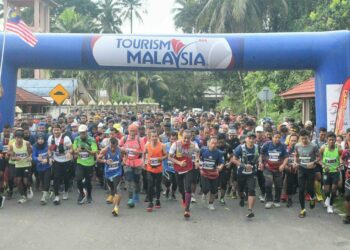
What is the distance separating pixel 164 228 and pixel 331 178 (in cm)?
361

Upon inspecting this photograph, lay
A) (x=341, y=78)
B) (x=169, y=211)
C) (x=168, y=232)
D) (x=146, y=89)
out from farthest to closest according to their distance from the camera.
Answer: (x=146, y=89)
(x=341, y=78)
(x=169, y=211)
(x=168, y=232)

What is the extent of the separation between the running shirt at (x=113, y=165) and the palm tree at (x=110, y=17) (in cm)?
5031

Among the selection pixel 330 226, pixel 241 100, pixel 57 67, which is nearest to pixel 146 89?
pixel 241 100

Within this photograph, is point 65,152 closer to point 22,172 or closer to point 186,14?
point 22,172

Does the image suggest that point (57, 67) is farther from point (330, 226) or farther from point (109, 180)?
point (330, 226)

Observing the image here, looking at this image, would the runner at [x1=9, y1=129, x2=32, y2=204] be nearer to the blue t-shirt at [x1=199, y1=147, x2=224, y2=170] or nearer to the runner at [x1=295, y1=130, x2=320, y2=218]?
the blue t-shirt at [x1=199, y1=147, x2=224, y2=170]

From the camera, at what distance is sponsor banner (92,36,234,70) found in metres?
12.3

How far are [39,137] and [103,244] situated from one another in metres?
4.27

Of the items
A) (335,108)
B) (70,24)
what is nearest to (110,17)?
(70,24)

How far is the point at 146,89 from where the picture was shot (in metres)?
60.5

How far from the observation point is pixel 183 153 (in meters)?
9.41

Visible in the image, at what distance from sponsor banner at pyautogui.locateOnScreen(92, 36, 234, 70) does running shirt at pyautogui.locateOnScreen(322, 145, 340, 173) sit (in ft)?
13.1

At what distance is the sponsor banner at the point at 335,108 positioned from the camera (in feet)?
37.9

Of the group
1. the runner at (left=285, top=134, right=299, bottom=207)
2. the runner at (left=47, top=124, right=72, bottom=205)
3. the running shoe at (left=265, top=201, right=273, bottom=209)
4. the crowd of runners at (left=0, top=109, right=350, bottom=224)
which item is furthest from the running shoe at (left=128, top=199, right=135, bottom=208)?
the runner at (left=285, top=134, right=299, bottom=207)
